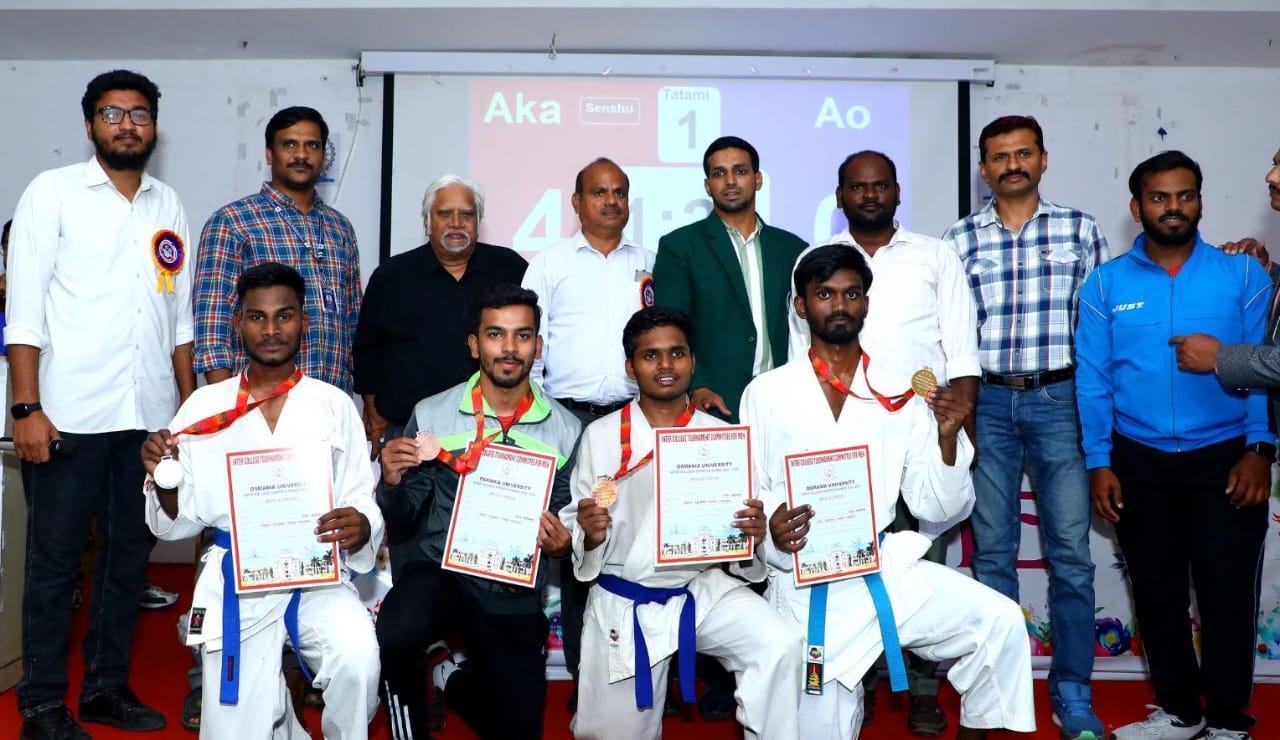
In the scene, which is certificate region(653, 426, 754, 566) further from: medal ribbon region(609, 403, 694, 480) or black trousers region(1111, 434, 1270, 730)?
black trousers region(1111, 434, 1270, 730)

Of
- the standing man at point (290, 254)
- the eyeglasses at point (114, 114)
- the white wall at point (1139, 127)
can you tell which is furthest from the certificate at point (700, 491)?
the white wall at point (1139, 127)

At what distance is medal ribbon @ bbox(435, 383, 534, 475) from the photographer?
→ 3.40 metres

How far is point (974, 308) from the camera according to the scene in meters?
4.23

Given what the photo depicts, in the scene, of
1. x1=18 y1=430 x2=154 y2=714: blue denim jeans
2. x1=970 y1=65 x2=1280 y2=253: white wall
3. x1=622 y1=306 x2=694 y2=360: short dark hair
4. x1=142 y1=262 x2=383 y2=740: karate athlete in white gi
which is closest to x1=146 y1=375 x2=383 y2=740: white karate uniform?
x1=142 y1=262 x2=383 y2=740: karate athlete in white gi

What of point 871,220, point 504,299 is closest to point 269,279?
point 504,299

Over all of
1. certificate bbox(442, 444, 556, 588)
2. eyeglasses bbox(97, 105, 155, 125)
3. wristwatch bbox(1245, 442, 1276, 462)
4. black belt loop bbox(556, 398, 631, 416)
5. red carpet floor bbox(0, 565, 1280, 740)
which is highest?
eyeglasses bbox(97, 105, 155, 125)

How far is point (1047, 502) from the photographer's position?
427 centimetres

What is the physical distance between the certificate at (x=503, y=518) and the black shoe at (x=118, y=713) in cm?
153

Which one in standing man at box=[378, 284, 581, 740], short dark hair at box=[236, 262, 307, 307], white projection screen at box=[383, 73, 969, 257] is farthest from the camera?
white projection screen at box=[383, 73, 969, 257]

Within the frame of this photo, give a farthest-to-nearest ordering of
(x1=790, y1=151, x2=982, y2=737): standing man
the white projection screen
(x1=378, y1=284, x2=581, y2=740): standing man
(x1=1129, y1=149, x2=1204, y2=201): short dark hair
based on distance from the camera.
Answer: the white projection screen
(x1=790, y1=151, x2=982, y2=737): standing man
(x1=1129, y1=149, x2=1204, y2=201): short dark hair
(x1=378, y1=284, x2=581, y2=740): standing man

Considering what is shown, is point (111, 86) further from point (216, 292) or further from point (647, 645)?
point (647, 645)

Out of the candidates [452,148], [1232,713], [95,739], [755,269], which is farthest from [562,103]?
[1232,713]

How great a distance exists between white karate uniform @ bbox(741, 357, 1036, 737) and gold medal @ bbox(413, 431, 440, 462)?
1.00 metres

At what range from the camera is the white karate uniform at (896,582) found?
3.34 metres
